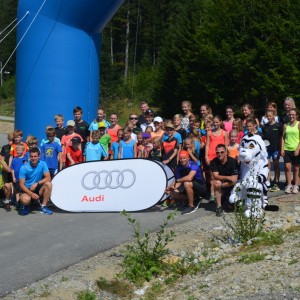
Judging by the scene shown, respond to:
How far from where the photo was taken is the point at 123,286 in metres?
6.55

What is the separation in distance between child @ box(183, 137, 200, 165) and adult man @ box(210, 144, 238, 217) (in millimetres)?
367

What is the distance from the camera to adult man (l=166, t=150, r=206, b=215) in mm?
9656

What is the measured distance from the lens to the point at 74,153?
1082 centimetres

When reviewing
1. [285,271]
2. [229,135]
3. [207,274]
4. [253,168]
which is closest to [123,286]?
[207,274]

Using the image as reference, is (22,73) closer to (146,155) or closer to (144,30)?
(146,155)

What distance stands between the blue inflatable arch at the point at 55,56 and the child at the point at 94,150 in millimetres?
1681

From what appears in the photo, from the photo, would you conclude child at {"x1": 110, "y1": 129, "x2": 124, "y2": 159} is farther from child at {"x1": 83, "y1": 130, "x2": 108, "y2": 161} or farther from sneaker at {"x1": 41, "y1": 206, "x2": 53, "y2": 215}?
sneaker at {"x1": 41, "y1": 206, "x2": 53, "y2": 215}

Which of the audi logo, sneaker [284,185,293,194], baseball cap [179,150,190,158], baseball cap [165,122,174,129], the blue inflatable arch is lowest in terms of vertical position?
sneaker [284,185,293,194]

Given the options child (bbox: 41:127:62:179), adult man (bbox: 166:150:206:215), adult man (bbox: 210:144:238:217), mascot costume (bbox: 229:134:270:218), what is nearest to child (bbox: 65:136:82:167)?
child (bbox: 41:127:62:179)

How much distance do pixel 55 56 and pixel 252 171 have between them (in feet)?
16.0

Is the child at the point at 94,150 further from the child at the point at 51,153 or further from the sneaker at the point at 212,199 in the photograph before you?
the sneaker at the point at 212,199

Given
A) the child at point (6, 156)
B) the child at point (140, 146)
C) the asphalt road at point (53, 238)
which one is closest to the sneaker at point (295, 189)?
the asphalt road at point (53, 238)

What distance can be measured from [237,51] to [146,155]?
87.4 feet

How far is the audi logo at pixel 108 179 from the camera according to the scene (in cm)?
992
